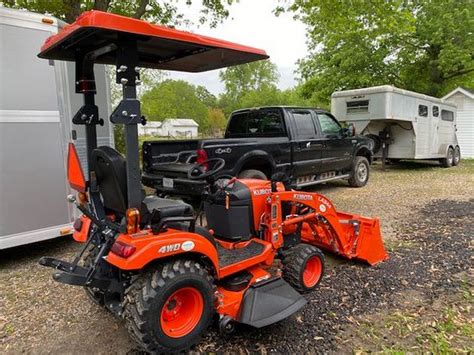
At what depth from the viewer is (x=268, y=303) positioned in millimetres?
2994

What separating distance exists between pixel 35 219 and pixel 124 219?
8.55 ft

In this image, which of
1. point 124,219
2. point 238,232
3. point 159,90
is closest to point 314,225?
point 238,232

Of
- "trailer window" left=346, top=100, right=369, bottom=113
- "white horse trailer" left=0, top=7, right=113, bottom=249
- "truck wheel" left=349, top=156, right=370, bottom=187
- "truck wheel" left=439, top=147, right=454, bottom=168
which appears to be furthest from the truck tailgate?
"truck wheel" left=439, top=147, right=454, bottom=168

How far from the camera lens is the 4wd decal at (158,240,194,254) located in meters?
2.55

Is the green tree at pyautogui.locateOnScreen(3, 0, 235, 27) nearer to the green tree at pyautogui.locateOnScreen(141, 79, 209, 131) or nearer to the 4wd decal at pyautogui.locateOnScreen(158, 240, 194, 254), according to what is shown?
the 4wd decal at pyautogui.locateOnScreen(158, 240, 194, 254)

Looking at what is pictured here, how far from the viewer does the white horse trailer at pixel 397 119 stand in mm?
11719

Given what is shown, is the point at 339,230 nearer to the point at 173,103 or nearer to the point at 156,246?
the point at 156,246

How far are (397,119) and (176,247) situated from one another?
1115cm

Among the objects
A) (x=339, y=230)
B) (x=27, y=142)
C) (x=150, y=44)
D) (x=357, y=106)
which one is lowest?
(x=339, y=230)

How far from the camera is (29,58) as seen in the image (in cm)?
453

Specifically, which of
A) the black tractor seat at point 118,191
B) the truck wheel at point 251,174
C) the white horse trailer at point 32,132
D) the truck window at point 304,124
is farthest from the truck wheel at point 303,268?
the truck window at point 304,124

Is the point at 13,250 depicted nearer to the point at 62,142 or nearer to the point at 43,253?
the point at 43,253

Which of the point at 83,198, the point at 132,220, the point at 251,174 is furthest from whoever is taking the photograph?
the point at 251,174

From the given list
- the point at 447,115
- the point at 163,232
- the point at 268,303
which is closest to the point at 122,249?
the point at 163,232
